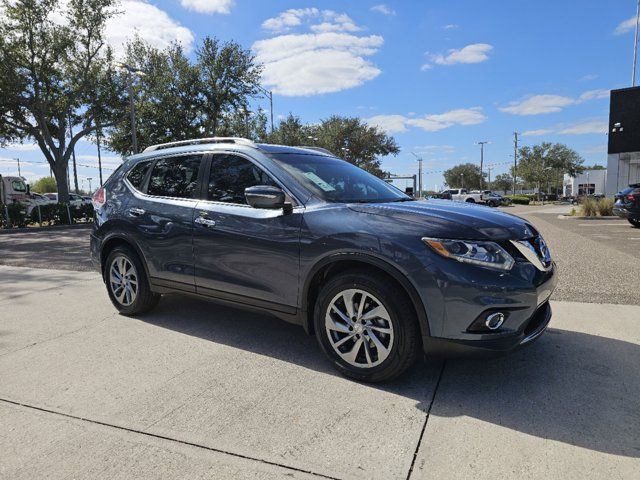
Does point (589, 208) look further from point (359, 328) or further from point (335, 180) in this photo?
point (359, 328)

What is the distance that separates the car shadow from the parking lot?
0.04 ft

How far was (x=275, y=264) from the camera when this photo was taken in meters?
3.41

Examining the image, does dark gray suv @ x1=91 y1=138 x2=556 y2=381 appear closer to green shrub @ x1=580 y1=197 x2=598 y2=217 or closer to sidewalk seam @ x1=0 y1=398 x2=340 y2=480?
sidewalk seam @ x1=0 y1=398 x2=340 y2=480

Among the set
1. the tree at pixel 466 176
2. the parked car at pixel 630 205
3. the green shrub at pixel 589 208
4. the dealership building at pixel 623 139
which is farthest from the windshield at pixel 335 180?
the tree at pixel 466 176

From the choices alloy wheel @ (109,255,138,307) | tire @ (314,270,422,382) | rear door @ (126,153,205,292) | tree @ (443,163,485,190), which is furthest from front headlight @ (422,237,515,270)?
tree @ (443,163,485,190)

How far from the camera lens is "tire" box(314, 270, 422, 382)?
2.88 meters

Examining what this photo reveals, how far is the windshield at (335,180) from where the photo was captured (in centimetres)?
353

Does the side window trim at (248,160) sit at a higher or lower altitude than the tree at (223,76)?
lower

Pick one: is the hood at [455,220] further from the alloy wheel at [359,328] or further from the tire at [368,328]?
the alloy wheel at [359,328]

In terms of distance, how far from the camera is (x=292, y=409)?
9.11 feet

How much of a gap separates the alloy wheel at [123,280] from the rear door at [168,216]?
366mm

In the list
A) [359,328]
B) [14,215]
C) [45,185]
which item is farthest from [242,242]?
[45,185]

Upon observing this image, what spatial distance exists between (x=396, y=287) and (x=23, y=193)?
3634 cm

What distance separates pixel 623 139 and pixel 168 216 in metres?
31.8
